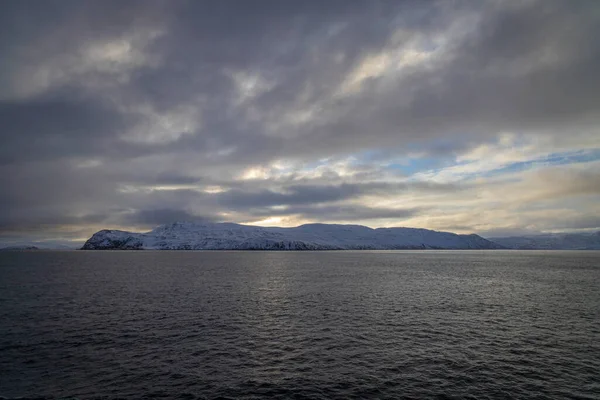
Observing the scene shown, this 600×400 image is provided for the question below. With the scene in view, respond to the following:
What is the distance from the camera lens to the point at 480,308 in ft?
223

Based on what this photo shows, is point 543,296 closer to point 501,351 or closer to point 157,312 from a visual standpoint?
point 501,351

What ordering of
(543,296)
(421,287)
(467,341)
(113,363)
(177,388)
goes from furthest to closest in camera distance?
(421,287) < (543,296) < (467,341) < (113,363) < (177,388)

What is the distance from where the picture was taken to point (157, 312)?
6406cm

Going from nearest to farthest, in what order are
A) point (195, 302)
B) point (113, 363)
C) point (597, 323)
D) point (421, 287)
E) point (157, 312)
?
point (113, 363) → point (597, 323) → point (157, 312) → point (195, 302) → point (421, 287)

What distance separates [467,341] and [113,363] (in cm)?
4489

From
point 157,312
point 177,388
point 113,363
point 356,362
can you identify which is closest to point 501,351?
point 356,362

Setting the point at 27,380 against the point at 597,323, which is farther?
the point at 597,323

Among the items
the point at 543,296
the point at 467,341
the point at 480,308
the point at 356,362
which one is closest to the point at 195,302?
the point at 356,362

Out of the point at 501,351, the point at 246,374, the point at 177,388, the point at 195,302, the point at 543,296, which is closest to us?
the point at 177,388

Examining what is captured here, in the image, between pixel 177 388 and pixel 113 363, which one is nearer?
pixel 177 388

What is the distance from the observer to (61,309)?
65812 millimetres

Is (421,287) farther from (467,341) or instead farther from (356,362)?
(356,362)

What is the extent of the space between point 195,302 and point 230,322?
837 inches

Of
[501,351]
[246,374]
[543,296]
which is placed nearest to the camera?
[246,374]
